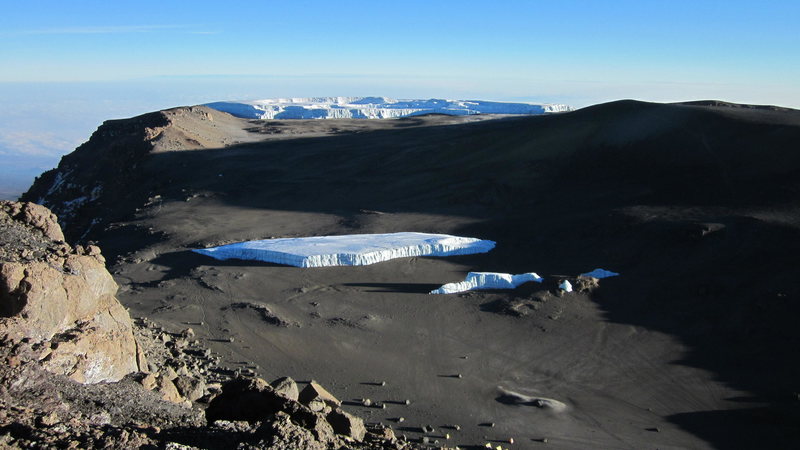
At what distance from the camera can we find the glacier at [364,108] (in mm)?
74125

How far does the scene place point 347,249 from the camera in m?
18.0

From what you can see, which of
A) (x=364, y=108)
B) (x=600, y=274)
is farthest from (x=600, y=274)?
(x=364, y=108)

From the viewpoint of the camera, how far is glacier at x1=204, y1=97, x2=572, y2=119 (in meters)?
74.1

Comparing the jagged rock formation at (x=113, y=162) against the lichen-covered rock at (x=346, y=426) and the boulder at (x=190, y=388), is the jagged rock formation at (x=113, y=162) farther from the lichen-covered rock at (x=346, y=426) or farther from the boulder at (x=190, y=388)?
the lichen-covered rock at (x=346, y=426)

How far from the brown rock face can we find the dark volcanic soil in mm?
3801

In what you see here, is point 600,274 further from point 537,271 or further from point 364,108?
point 364,108

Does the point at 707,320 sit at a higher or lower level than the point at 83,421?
lower

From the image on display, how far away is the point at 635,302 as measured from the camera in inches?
591

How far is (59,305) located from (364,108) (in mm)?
77255

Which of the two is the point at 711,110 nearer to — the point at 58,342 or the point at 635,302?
the point at 635,302

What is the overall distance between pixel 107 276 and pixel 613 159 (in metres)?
18.6

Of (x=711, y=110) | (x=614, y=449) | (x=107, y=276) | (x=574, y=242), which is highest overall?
(x=711, y=110)

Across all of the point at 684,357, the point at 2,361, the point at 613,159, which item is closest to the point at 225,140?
the point at 613,159

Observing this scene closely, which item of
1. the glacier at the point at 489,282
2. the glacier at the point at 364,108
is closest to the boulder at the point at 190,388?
the glacier at the point at 489,282
